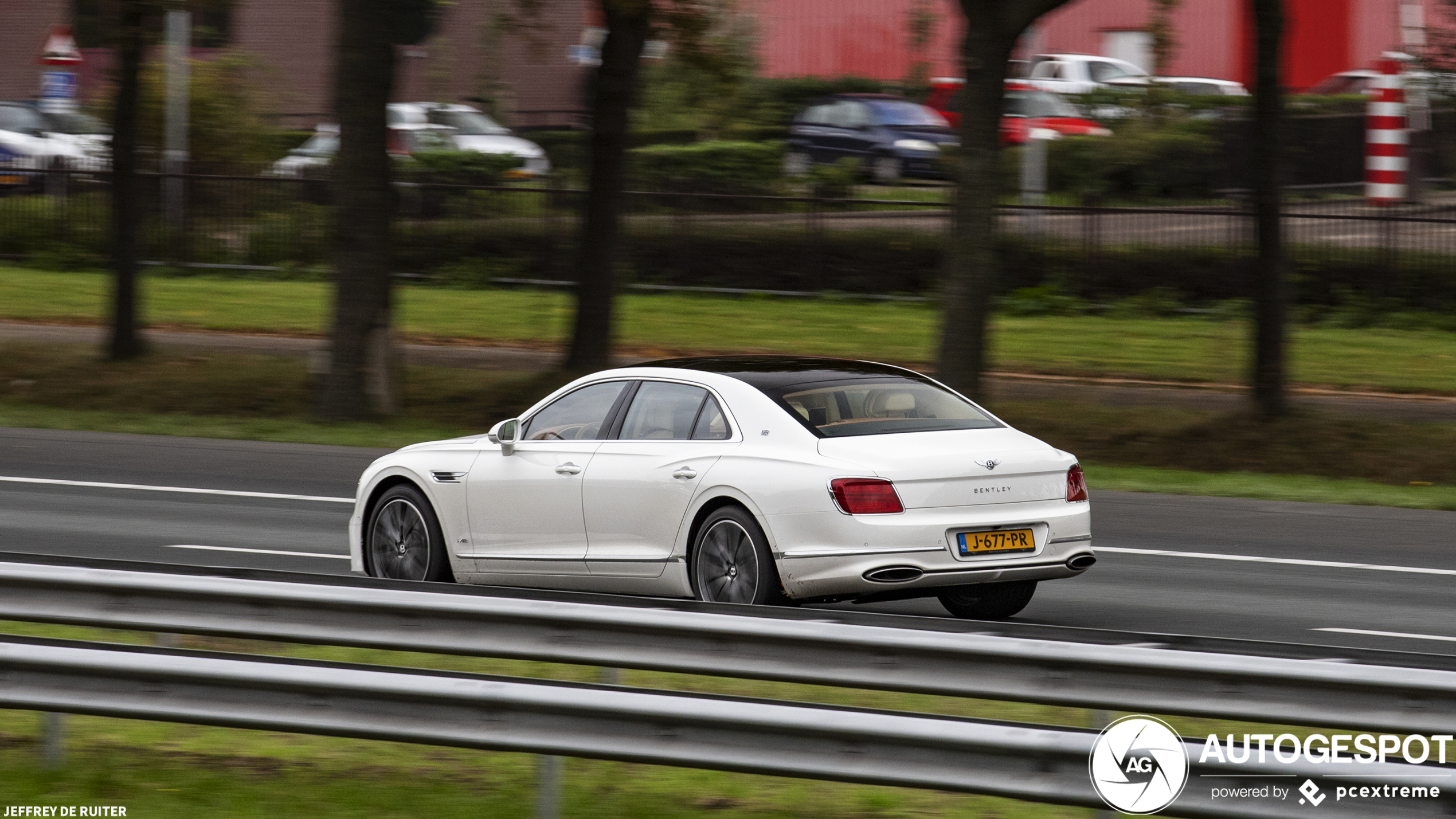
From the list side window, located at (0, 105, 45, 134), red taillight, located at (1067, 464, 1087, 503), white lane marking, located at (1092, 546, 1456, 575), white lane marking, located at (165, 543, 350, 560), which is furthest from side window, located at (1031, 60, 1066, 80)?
red taillight, located at (1067, 464, 1087, 503)

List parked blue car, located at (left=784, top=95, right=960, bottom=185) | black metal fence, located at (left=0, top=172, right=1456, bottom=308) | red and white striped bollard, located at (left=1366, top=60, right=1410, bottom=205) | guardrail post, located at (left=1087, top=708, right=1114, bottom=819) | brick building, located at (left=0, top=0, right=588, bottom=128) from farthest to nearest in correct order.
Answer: brick building, located at (left=0, top=0, right=588, bottom=128) < parked blue car, located at (left=784, top=95, right=960, bottom=185) < red and white striped bollard, located at (left=1366, top=60, right=1410, bottom=205) < black metal fence, located at (left=0, top=172, right=1456, bottom=308) < guardrail post, located at (left=1087, top=708, right=1114, bottom=819)

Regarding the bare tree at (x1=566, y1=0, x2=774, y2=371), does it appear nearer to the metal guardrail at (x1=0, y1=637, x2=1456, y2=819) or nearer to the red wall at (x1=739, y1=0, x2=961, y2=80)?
the metal guardrail at (x1=0, y1=637, x2=1456, y2=819)

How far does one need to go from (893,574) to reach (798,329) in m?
16.5

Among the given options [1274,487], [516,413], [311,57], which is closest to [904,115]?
[516,413]

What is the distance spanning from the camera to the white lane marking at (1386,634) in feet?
31.1

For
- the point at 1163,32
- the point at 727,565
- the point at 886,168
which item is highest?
the point at 1163,32

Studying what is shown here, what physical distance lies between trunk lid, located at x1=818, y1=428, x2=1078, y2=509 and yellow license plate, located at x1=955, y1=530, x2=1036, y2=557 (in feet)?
0.48

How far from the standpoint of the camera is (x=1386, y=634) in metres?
9.61

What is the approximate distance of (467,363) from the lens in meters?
22.5

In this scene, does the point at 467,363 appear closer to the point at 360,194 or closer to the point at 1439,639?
the point at 360,194

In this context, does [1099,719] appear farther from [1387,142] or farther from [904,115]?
[904,115]

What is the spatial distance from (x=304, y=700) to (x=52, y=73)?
37777 mm

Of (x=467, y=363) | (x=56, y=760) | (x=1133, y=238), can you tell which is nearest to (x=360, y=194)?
(x=467, y=363)

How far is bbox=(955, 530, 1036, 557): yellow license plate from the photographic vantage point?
28.5 feet
